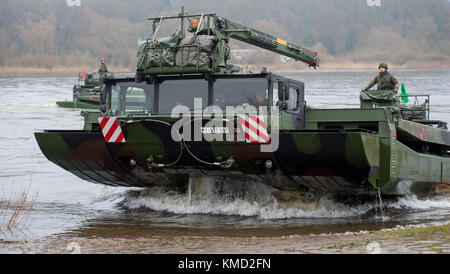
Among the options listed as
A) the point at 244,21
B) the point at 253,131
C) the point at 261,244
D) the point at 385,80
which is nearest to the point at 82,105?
the point at 385,80

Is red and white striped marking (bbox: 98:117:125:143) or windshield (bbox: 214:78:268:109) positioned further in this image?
red and white striped marking (bbox: 98:117:125:143)

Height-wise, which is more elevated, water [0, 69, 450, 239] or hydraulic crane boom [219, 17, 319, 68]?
hydraulic crane boom [219, 17, 319, 68]

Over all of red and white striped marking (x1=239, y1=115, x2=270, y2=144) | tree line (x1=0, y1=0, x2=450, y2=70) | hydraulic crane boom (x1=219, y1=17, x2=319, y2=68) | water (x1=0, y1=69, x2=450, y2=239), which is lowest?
water (x1=0, y1=69, x2=450, y2=239)

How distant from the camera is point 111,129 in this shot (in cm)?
970

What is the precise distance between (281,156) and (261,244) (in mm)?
2158

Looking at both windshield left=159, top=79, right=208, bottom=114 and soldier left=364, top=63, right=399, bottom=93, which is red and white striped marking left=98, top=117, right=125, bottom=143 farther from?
soldier left=364, top=63, right=399, bottom=93

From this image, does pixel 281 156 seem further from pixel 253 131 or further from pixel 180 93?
pixel 180 93

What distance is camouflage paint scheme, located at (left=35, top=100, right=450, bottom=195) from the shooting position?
8961mm

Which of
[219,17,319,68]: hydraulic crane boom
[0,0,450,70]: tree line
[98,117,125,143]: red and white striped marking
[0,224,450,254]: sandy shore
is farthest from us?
[0,0,450,70]: tree line

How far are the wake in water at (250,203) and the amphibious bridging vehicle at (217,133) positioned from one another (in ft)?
0.99

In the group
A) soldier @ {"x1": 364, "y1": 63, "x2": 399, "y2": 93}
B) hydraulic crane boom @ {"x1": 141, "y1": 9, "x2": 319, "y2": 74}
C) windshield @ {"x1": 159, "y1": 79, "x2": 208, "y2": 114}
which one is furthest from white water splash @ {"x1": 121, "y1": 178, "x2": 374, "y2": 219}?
soldier @ {"x1": 364, "y1": 63, "x2": 399, "y2": 93}

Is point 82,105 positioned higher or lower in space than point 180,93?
lower

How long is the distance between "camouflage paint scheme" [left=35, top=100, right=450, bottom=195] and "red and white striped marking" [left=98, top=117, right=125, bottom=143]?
0.30 ft

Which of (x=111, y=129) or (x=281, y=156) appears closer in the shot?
(x=281, y=156)
